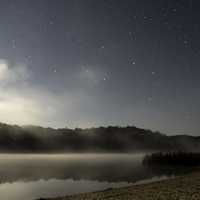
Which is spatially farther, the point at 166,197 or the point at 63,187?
the point at 63,187

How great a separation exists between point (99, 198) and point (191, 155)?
6967 centimetres

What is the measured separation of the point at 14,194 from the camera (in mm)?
38906

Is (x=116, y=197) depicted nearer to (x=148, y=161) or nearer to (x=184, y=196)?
(x=184, y=196)

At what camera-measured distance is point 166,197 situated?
853 inches

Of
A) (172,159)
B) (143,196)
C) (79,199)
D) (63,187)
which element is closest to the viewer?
(143,196)

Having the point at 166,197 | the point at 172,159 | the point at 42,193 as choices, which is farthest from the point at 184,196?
the point at 172,159

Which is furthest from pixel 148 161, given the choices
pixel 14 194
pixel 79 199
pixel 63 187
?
pixel 79 199

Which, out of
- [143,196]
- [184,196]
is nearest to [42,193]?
[143,196]

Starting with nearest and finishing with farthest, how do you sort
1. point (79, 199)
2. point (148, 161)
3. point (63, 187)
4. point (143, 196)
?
point (143, 196) < point (79, 199) < point (63, 187) < point (148, 161)

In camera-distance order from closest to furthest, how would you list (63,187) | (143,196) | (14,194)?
(143,196) < (14,194) < (63,187)

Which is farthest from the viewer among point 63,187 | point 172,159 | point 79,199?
point 172,159

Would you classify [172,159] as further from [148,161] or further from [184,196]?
[184,196]

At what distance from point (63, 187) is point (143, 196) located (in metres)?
22.6

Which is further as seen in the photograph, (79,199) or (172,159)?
(172,159)
